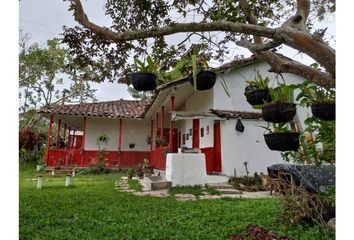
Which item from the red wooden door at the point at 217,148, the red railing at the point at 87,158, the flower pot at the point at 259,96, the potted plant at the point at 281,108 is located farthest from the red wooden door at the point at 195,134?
the potted plant at the point at 281,108

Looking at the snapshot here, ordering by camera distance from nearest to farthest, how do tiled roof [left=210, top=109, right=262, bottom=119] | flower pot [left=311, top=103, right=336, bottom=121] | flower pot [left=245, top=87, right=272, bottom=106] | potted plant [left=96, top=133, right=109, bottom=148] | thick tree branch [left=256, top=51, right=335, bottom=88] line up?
thick tree branch [left=256, top=51, right=335, bottom=88]
flower pot [left=311, top=103, right=336, bottom=121]
flower pot [left=245, top=87, right=272, bottom=106]
tiled roof [left=210, top=109, right=262, bottom=119]
potted plant [left=96, top=133, right=109, bottom=148]

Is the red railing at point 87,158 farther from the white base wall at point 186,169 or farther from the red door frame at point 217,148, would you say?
the white base wall at point 186,169

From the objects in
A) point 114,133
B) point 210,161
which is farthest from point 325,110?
point 114,133

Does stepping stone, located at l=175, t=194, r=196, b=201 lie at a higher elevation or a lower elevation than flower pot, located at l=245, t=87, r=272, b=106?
lower

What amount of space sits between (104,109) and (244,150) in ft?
32.8

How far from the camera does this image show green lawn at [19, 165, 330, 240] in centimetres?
424

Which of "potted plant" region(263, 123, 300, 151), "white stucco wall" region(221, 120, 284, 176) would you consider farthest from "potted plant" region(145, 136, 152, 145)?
"potted plant" region(263, 123, 300, 151)

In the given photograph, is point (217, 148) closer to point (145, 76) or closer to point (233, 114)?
point (233, 114)

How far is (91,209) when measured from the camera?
609cm

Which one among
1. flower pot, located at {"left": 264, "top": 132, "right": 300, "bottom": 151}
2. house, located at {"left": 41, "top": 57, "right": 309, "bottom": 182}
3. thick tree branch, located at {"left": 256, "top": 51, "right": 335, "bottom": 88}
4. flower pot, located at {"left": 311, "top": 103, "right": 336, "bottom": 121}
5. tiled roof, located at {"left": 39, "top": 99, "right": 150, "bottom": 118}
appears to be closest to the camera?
thick tree branch, located at {"left": 256, "top": 51, "right": 335, "bottom": 88}

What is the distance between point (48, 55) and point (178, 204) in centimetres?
2241

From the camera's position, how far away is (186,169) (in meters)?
9.70

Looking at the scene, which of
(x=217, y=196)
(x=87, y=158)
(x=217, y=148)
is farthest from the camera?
(x=87, y=158)

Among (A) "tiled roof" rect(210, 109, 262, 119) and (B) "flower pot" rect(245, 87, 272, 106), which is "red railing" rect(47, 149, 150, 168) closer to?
(A) "tiled roof" rect(210, 109, 262, 119)
